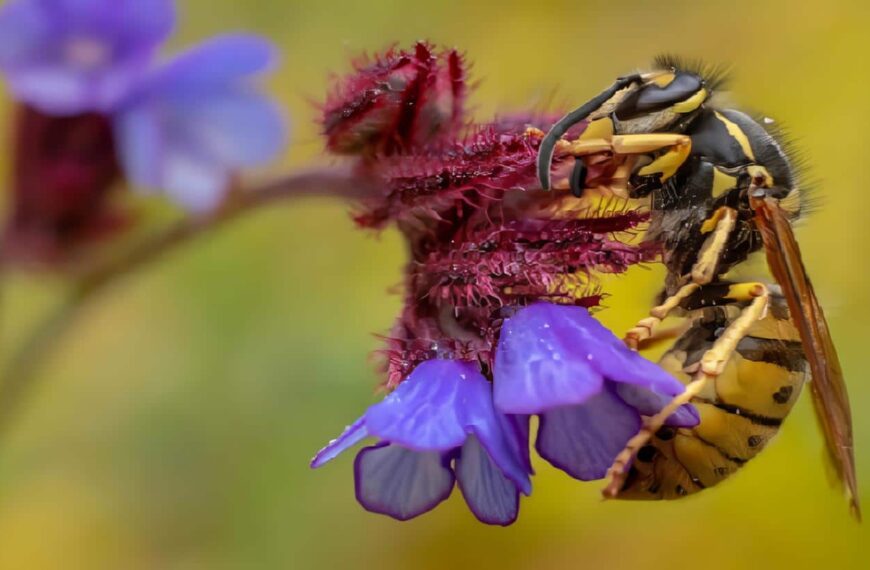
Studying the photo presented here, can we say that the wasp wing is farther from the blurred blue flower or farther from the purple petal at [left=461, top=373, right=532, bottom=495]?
the blurred blue flower

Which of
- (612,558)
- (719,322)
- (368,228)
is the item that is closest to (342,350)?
(612,558)

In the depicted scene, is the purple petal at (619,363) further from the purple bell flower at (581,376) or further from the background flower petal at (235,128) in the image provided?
the background flower petal at (235,128)

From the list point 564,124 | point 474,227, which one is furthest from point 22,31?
point 564,124

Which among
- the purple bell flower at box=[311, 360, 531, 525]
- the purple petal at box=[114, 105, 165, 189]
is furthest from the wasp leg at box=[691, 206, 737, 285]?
the purple petal at box=[114, 105, 165, 189]

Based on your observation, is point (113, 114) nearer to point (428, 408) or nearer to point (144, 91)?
point (144, 91)

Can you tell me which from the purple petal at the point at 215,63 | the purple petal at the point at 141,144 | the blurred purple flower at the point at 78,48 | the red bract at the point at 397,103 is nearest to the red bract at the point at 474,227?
the red bract at the point at 397,103
